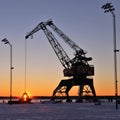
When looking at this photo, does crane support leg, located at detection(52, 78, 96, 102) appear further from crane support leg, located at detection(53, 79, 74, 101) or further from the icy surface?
the icy surface

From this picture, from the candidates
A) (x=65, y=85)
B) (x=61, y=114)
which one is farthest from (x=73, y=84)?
(x=61, y=114)

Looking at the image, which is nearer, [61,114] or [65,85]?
[61,114]

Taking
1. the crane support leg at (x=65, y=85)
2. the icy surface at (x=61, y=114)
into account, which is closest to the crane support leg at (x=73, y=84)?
the crane support leg at (x=65, y=85)

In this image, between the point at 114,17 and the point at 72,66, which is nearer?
the point at 114,17

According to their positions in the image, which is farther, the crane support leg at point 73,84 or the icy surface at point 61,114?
the crane support leg at point 73,84

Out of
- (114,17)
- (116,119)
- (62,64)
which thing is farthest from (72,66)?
(116,119)

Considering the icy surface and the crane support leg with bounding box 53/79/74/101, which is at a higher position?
the crane support leg with bounding box 53/79/74/101

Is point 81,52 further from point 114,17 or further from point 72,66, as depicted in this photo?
point 114,17

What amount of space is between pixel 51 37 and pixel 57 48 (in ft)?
15.1

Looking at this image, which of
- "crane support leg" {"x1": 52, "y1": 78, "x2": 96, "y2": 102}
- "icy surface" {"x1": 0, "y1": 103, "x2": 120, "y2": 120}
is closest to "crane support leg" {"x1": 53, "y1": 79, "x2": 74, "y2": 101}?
"crane support leg" {"x1": 52, "y1": 78, "x2": 96, "y2": 102}

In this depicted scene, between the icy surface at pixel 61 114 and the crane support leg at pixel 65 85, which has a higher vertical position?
the crane support leg at pixel 65 85

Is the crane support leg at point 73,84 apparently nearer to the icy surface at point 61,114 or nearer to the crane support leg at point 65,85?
the crane support leg at point 65,85

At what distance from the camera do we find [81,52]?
5930 inches

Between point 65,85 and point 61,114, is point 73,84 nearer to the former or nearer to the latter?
point 65,85
